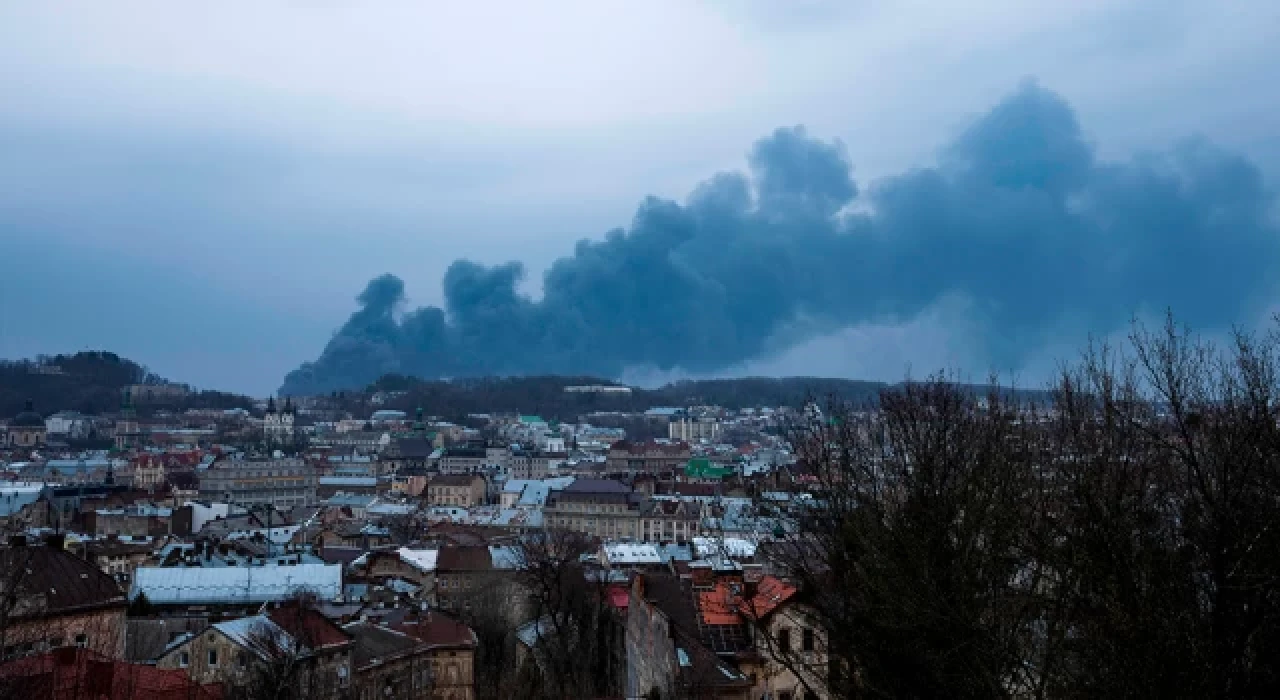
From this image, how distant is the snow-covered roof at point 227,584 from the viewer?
37.8m

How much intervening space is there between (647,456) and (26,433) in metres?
96.4

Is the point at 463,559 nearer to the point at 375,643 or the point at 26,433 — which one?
the point at 375,643

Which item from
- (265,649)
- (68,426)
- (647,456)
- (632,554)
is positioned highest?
(68,426)

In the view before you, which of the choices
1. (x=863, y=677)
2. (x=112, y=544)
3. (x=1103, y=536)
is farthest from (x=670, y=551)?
(x=1103, y=536)

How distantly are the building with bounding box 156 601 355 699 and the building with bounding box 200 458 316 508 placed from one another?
84.0 m

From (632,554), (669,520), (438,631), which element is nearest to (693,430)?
(669,520)

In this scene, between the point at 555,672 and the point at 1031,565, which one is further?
the point at 555,672

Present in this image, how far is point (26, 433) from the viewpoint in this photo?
167500 mm

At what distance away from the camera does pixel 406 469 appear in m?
127

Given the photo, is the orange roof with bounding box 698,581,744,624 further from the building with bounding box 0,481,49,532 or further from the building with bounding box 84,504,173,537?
the building with bounding box 0,481,49,532

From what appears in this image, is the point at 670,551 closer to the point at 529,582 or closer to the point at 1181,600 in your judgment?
the point at 529,582

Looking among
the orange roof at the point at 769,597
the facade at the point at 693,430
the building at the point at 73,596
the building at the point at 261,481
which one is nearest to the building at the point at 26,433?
the building at the point at 261,481

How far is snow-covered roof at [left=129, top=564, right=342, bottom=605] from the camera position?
37812 millimetres

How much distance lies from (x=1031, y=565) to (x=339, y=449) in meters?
161
